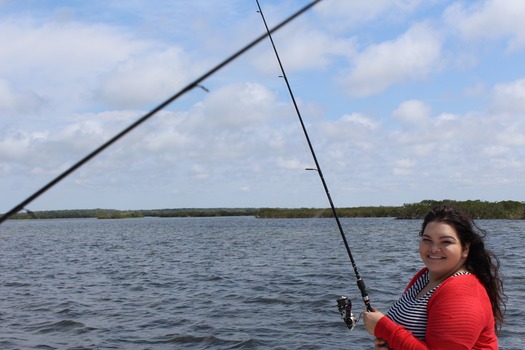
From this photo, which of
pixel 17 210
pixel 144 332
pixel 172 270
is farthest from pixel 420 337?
pixel 172 270

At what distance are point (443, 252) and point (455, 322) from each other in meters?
0.47

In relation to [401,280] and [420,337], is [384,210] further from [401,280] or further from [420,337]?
[420,337]

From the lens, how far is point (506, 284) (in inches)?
647

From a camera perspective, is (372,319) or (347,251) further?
(347,251)

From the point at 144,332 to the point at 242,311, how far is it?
2.64 meters

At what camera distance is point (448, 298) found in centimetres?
299

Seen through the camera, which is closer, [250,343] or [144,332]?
[250,343]

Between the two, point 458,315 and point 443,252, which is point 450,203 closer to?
point 443,252

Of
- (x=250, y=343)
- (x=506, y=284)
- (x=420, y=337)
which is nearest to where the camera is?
(x=420, y=337)

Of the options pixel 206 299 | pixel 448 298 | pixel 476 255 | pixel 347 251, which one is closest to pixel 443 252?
pixel 476 255

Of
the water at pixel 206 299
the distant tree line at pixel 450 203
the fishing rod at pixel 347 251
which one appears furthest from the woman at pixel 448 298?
the distant tree line at pixel 450 203

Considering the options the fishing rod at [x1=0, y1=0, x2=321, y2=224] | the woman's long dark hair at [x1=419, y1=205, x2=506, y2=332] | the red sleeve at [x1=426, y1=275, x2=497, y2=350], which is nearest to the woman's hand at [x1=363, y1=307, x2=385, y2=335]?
the red sleeve at [x1=426, y1=275, x2=497, y2=350]

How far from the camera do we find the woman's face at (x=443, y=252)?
10.7ft

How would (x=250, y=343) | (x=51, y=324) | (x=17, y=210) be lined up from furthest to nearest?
(x=51, y=324), (x=250, y=343), (x=17, y=210)
